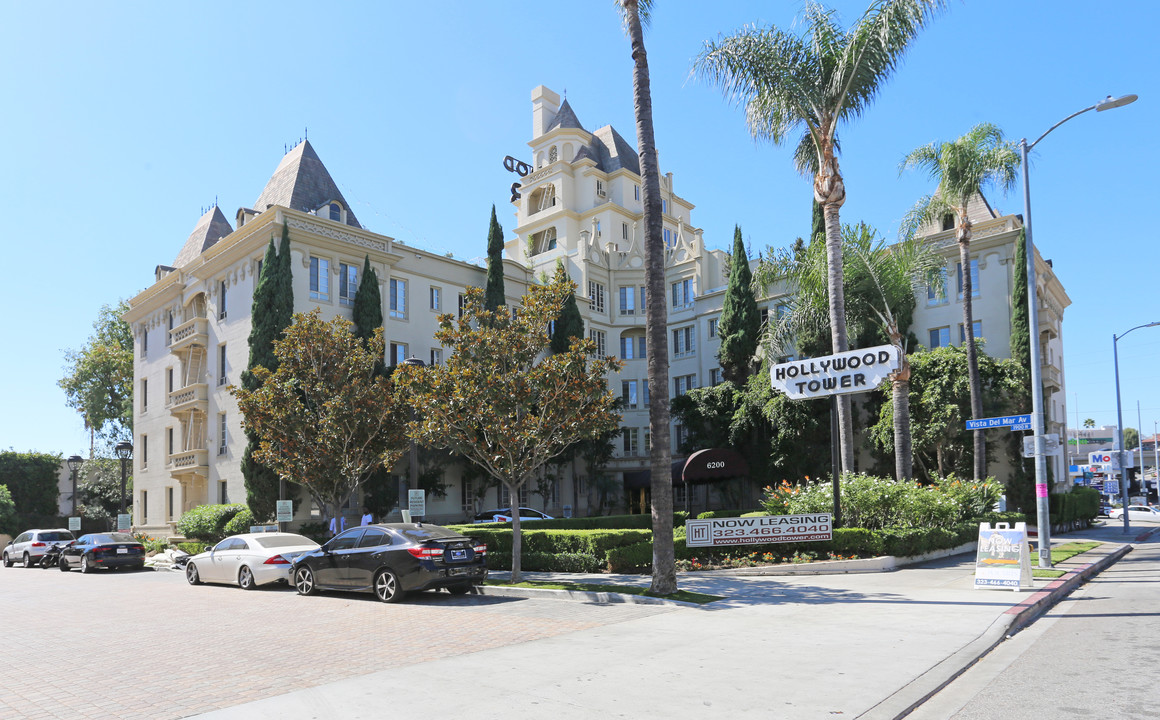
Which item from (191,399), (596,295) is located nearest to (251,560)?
(191,399)

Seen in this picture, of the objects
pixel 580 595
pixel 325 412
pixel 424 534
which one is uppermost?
pixel 325 412

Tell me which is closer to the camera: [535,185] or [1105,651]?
[1105,651]

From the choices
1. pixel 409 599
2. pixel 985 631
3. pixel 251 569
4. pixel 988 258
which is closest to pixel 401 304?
pixel 251 569

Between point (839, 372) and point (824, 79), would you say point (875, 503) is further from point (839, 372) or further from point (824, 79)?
point (824, 79)

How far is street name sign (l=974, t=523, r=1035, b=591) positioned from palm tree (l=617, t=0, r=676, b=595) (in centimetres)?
562

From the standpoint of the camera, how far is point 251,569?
1864cm

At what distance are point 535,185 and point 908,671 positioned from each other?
175 ft

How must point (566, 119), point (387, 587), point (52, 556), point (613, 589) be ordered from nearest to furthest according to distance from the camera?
point (613, 589) < point (387, 587) < point (52, 556) < point (566, 119)

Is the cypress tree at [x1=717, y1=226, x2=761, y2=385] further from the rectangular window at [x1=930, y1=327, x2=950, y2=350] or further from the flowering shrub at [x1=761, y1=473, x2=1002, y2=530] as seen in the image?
the flowering shrub at [x1=761, y1=473, x2=1002, y2=530]

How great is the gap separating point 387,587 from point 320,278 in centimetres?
2232

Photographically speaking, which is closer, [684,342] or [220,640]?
[220,640]

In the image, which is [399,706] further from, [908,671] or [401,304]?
[401,304]

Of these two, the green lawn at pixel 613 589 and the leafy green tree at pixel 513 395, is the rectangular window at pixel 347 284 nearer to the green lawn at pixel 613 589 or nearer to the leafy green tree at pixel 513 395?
the leafy green tree at pixel 513 395

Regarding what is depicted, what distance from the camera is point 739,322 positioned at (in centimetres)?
4059
